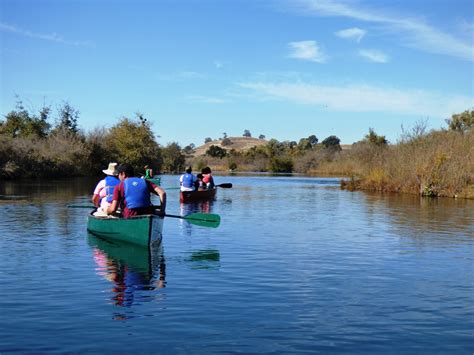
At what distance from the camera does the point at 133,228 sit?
43.1 ft

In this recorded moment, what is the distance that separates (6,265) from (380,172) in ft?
115

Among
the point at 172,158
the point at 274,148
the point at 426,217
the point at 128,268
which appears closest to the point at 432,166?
the point at 426,217

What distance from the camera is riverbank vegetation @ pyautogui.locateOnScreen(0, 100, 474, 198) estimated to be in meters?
36.0

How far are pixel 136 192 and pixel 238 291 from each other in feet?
Result: 15.3

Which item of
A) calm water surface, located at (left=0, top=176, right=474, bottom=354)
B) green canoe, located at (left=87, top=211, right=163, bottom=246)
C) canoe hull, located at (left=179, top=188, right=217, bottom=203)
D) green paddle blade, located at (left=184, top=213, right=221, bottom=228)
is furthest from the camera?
canoe hull, located at (left=179, top=188, right=217, bottom=203)

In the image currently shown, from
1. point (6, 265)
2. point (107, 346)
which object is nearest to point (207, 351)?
point (107, 346)

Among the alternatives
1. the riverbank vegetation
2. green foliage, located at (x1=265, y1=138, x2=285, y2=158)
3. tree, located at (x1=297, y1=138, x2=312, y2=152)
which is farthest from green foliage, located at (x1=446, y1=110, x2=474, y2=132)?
tree, located at (x1=297, y1=138, x2=312, y2=152)

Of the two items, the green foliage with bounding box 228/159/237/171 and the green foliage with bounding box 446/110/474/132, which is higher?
the green foliage with bounding box 446/110/474/132

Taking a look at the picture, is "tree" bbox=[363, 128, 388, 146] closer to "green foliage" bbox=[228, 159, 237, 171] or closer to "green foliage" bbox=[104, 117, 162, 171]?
"green foliage" bbox=[104, 117, 162, 171]

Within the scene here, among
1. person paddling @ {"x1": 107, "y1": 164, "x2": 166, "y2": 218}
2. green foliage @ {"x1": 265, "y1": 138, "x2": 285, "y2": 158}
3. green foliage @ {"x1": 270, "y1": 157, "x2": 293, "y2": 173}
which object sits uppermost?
green foliage @ {"x1": 265, "y1": 138, "x2": 285, "y2": 158}

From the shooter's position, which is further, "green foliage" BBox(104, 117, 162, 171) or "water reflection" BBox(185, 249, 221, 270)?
"green foliage" BBox(104, 117, 162, 171)

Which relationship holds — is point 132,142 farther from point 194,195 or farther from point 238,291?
point 238,291

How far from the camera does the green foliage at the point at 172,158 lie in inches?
3942

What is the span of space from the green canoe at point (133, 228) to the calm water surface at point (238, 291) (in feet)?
0.88
